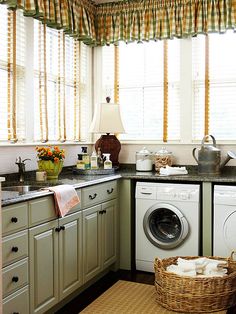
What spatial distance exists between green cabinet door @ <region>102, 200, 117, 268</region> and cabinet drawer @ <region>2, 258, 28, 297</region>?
1.27m

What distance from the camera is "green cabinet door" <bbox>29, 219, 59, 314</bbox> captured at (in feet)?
9.54

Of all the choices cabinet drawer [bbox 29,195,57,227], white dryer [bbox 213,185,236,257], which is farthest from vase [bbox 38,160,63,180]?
white dryer [bbox 213,185,236,257]

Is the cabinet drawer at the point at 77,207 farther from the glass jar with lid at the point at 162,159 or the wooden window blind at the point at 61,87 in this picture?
the glass jar with lid at the point at 162,159

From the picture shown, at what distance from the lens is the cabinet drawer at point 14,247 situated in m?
2.63

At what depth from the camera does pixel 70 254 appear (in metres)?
3.39

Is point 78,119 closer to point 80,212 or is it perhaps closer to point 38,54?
point 38,54

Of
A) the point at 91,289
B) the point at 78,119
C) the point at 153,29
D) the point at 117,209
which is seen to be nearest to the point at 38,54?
the point at 78,119

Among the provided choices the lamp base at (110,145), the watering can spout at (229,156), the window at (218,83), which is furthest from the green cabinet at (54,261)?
the window at (218,83)

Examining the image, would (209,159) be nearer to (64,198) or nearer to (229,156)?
(229,156)

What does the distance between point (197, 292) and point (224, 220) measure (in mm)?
884

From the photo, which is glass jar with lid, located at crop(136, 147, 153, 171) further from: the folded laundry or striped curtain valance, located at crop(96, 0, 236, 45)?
the folded laundry

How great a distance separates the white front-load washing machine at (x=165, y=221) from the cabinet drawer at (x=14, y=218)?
64.1 inches

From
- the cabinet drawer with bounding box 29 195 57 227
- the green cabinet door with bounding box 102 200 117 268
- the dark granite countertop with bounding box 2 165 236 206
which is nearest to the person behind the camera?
the cabinet drawer with bounding box 29 195 57 227

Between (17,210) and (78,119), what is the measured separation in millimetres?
2354
